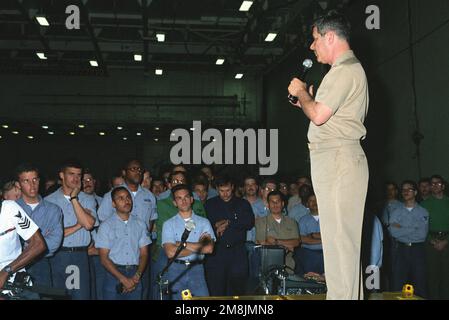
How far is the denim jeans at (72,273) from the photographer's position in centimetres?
523

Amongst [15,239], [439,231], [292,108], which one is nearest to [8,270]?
[15,239]

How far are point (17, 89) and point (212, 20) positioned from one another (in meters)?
8.74

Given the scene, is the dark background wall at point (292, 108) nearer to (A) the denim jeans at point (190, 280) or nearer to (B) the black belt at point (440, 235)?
(B) the black belt at point (440, 235)

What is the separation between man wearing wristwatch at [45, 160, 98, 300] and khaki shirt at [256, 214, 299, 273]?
2083 millimetres

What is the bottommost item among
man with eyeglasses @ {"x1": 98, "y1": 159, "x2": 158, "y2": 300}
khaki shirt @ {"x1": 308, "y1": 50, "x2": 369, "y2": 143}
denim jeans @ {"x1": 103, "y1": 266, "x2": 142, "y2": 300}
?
denim jeans @ {"x1": 103, "y1": 266, "x2": 142, "y2": 300}

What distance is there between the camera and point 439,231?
752cm

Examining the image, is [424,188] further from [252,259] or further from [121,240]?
[121,240]

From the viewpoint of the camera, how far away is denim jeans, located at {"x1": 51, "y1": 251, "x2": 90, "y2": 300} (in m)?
5.23

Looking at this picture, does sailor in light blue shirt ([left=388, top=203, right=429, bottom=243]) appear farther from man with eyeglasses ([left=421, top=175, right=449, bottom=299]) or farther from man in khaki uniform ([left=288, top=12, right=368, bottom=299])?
man in khaki uniform ([left=288, top=12, right=368, bottom=299])

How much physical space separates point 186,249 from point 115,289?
0.81 metres

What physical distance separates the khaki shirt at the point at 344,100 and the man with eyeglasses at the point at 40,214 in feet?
9.90

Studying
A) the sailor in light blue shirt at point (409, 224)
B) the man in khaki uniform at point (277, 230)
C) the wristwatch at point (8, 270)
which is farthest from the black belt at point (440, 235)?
the wristwatch at point (8, 270)

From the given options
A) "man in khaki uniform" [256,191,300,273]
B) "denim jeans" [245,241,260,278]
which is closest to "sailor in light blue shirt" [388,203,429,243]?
"man in khaki uniform" [256,191,300,273]

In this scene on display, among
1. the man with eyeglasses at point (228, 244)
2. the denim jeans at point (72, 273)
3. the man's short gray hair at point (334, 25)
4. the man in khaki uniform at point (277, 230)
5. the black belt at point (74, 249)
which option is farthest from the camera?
the man in khaki uniform at point (277, 230)
